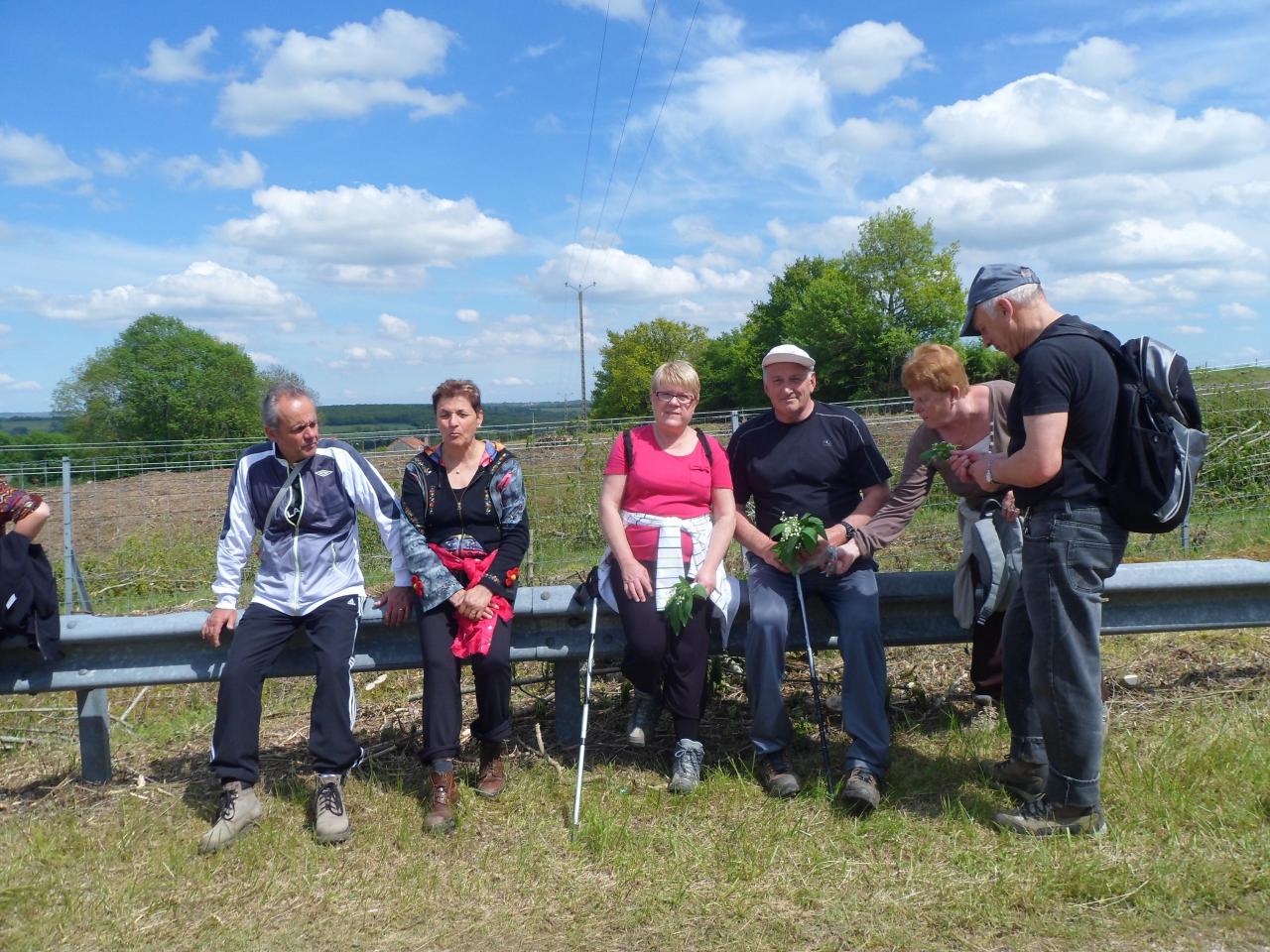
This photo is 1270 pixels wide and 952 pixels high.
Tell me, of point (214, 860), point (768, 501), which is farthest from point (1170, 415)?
point (214, 860)

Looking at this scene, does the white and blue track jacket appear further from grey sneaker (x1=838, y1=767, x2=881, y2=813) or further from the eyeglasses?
grey sneaker (x1=838, y1=767, x2=881, y2=813)

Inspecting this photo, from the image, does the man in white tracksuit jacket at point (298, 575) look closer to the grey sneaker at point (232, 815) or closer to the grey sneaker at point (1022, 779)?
the grey sneaker at point (232, 815)

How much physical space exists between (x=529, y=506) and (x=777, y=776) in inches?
182

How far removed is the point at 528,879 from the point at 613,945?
50 centimetres

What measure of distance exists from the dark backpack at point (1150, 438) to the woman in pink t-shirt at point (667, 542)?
5.21 feet

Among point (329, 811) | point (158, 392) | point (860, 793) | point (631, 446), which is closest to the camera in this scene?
point (860, 793)

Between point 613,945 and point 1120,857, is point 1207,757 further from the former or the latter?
point 613,945

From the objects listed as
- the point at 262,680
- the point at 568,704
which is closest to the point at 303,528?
the point at 262,680

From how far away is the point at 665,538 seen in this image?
411 centimetres

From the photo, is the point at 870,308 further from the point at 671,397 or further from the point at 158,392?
the point at 671,397

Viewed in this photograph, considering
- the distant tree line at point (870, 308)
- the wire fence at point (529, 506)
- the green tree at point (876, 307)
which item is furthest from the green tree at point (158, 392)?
the wire fence at point (529, 506)

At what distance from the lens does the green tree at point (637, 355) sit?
84.2 m

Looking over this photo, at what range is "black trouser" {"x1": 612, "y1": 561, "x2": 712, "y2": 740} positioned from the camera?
3.93 metres

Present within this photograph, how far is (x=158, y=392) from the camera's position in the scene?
2276 inches
